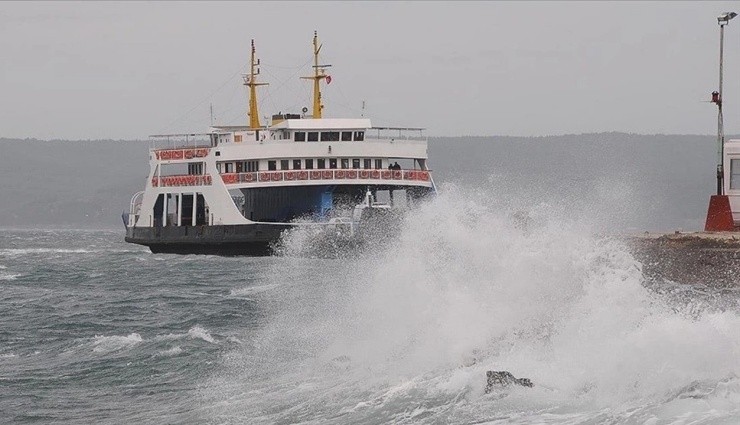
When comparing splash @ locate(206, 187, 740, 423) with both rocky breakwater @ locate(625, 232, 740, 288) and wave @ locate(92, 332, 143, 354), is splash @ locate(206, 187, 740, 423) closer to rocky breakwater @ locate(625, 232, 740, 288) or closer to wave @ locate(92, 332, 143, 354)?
wave @ locate(92, 332, 143, 354)

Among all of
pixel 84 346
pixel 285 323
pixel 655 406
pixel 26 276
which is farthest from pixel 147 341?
pixel 26 276

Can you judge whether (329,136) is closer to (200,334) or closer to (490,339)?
(200,334)

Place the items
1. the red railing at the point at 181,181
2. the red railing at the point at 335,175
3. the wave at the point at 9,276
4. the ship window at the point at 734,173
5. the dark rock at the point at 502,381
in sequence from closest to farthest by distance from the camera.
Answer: the dark rock at the point at 502,381 < the ship window at the point at 734,173 < the wave at the point at 9,276 < the red railing at the point at 335,175 < the red railing at the point at 181,181

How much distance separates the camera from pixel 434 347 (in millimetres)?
22203

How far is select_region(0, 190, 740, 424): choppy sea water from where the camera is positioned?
1766 cm

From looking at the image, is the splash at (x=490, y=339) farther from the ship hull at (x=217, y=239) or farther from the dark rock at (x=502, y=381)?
the ship hull at (x=217, y=239)

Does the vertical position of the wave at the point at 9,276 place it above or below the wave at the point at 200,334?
below

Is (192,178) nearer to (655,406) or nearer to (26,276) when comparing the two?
(26,276)

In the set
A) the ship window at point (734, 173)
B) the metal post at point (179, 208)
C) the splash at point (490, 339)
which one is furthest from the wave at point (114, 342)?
the metal post at point (179, 208)

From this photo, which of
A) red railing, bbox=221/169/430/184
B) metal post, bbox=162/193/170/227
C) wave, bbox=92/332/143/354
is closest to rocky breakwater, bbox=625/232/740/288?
wave, bbox=92/332/143/354

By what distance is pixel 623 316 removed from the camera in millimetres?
19688

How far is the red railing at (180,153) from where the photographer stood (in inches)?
2522

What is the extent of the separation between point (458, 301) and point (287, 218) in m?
37.5

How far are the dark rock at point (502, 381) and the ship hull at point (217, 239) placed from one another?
41.1m
